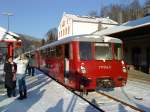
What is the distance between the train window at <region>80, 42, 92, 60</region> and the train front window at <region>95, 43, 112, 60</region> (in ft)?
1.01

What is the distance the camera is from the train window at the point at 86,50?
12.9 metres

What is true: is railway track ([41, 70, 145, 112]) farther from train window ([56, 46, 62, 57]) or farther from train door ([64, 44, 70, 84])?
train window ([56, 46, 62, 57])

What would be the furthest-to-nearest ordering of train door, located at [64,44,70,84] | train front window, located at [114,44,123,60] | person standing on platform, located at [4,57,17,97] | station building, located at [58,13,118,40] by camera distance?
station building, located at [58,13,118,40] < train door, located at [64,44,70,84] < train front window, located at [114,44,123,60] < person standing on platform, located at [4,57,17,97]

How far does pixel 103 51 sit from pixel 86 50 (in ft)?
2.61

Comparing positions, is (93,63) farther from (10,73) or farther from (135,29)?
(135,29)

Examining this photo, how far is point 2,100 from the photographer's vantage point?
35.9 feet

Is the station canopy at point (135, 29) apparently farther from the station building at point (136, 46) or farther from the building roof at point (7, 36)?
the building roof at point (7, 36)

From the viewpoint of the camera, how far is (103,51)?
13.4 meters

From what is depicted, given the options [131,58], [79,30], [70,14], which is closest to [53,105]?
[131,58]

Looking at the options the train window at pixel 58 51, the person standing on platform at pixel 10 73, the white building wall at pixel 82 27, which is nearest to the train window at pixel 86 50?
the train window at pixel 58 51

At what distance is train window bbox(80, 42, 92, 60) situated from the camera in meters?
12.9

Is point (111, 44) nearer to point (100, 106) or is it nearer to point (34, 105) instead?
point (100, 106)

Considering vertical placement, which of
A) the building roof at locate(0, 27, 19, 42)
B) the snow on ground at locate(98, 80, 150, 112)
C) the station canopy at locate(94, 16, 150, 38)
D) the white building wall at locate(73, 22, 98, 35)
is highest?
the white building wall at locate(73, 22, 98, 35)

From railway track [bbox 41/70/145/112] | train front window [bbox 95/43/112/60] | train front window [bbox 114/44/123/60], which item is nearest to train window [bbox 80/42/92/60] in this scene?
train front window [bbox 95/43/112/60]
